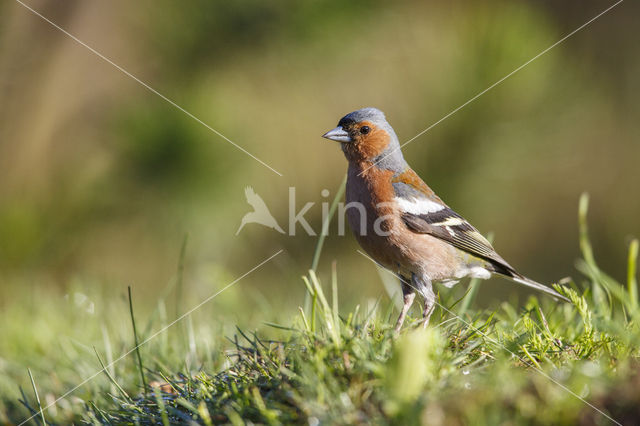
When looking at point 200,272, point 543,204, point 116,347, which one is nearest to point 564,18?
point 543,204

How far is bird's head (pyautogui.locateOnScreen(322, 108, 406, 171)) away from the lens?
362 centimetres

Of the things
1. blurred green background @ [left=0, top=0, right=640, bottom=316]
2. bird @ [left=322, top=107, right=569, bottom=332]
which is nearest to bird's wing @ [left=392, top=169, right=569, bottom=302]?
bird @ [left=322, top=107, right=569, bottom=332]

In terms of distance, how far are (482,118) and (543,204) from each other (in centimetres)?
320

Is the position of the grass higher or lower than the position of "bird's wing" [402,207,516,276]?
higher

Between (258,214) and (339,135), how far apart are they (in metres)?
1.47

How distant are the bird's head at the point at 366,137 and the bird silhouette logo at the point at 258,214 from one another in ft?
3.94

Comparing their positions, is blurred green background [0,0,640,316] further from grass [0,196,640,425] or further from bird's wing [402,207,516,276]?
grass [0,196,640,425]

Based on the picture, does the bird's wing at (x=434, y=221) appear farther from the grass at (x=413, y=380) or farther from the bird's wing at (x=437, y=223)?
the grass at (x=413, y=380)

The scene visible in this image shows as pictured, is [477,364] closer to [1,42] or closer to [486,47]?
[486,47]

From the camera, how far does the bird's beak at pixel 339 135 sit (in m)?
3.61

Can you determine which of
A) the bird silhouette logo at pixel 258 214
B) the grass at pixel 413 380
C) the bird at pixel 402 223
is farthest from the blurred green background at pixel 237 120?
the grass at pixel 413 380

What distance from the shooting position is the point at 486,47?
13.2 feet

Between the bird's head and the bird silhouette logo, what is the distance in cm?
120

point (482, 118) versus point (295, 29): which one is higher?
point (295, 29)
